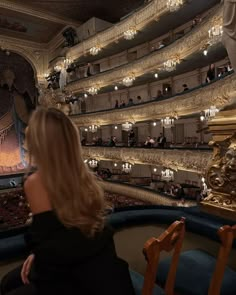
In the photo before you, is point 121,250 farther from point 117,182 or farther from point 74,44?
point 74,44

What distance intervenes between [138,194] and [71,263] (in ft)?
52.6

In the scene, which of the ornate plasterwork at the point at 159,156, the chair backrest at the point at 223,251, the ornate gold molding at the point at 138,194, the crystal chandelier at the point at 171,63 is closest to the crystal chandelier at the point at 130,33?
the crystal chandelier at the point at 171,63

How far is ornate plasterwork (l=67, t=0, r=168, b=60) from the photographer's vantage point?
616 inches

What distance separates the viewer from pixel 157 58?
54.2 feet

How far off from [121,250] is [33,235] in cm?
166

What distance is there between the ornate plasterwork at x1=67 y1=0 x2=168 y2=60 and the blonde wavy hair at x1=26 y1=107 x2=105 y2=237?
15554mm

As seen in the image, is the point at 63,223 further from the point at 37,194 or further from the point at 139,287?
the point at 139,287

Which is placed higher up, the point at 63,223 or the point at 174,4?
the point at 174,4

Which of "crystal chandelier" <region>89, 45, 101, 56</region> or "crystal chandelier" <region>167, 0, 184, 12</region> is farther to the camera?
"crystal chandelier" <region>89, 45, 101, 56</region>

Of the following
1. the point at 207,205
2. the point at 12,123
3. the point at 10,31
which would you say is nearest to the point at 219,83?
the point at 207,205

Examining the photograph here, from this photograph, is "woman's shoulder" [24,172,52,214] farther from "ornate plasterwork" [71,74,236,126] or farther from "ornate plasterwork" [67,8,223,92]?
"ornate plasterwork" [67,8,223,92]

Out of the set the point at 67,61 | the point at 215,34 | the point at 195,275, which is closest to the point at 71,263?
the point at 195,275

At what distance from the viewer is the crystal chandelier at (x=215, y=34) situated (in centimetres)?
1080

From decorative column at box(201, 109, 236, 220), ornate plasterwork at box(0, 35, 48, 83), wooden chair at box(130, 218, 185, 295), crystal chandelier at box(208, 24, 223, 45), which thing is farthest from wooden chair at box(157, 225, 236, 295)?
ornate plasterwork at box(0, 35, 48, 83)
